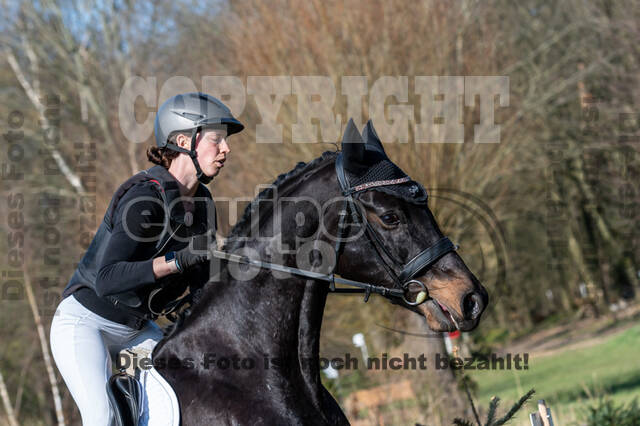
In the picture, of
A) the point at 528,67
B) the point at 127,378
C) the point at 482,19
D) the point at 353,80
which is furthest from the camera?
the point at 528,67

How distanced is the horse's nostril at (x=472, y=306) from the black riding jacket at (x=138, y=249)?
140 cm

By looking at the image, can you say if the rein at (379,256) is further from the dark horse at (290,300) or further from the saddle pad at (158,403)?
the saddle pad at (158,403)

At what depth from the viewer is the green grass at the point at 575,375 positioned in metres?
12.2

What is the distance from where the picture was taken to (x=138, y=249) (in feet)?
12.1

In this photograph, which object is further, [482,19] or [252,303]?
[482,19]

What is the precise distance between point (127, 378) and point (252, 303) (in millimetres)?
727

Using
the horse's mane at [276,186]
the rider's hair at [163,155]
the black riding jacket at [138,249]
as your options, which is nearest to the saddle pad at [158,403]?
the black riding jacket at [138,249]

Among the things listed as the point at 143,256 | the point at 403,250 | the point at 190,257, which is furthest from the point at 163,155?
the point at 403,250

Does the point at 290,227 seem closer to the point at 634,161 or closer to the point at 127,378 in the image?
the point at 127,378

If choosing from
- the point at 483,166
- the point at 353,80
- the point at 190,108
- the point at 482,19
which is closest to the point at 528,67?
the point at 482,19

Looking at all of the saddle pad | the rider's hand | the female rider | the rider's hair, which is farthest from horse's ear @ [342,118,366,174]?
the saddle pad

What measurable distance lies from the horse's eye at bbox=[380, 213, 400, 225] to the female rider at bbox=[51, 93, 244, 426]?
93 cm

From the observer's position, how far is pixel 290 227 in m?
3.71

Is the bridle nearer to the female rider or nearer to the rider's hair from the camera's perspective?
the female rider
